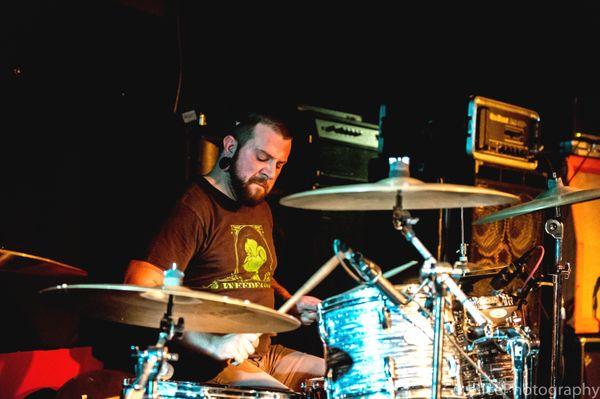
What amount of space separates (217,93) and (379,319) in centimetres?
236

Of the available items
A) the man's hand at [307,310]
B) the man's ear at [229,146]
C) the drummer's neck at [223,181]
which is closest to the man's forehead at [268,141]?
the man's ear at [229,146]

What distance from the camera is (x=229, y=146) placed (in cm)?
361

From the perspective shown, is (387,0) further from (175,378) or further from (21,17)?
(175,378)

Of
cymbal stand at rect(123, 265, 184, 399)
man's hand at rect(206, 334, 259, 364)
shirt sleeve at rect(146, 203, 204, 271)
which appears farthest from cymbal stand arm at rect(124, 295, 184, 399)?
shirt sleeve at rect(146, 203, 204, 271)

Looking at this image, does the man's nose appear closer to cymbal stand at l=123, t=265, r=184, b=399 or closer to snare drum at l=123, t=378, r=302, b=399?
snare drum at l=123, t=378, r=302, b=399

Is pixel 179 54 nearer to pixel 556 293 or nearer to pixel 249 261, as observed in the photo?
pixel 249 261

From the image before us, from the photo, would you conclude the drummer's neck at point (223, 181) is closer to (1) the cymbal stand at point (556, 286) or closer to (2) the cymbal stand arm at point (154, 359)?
(2) the cymbal stand arm at point (154, 359)

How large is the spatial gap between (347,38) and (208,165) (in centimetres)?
207

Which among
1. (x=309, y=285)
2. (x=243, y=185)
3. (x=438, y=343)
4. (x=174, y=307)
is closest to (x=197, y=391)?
(x=174, y=307)

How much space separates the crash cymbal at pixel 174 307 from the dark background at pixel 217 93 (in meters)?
0.68

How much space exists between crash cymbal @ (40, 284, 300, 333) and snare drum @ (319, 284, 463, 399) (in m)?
0.59

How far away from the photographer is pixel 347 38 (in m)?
5.50

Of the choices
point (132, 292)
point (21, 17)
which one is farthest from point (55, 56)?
point (132, 292)

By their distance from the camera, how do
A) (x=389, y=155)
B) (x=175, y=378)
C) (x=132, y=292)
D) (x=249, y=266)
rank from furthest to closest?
(x=389, y=155), (x=249, y=266), (x=175, y=378), (x=132, y=292)
